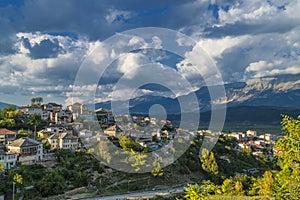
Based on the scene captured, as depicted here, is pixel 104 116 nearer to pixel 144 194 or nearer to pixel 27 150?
pixel 27 150


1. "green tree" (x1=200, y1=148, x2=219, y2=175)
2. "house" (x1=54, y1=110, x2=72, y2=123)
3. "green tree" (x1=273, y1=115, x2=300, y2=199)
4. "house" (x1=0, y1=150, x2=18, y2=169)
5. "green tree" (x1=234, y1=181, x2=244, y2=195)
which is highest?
"house" (x1=54, y1=110, x2=72, y2=123)

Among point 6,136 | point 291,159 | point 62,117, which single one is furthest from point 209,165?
point 291,159

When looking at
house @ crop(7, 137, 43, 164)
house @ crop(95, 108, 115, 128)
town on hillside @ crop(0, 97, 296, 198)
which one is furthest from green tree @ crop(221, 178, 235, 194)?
house @ crop(95, 108, 115, 128)

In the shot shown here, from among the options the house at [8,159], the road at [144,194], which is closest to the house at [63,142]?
the house at [8,159]

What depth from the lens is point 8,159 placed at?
2103cm

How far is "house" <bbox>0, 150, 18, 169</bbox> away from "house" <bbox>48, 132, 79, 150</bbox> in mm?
5691

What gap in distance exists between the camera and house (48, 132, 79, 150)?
27.1 meters

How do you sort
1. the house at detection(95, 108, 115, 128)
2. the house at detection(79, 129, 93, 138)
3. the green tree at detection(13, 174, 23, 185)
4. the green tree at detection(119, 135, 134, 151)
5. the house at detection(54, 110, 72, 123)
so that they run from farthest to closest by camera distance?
the house at detection(95, 108, 115, 128), the house at detection(54, 110, 72, 123), the house at detection(79, 129, 93, 138), the green tree at detection(119, 135, 134, 151), the green tree at detection(13, 174, 23, 185)

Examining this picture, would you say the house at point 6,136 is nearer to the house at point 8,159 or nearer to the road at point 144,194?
the house at point 8,159

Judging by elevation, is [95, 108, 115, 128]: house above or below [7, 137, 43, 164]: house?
above

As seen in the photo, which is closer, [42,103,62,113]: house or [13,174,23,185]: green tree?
[13,174,23,185]: green tree

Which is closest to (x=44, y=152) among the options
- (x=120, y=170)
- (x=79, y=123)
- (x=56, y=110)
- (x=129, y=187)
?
(x=120, y=170)

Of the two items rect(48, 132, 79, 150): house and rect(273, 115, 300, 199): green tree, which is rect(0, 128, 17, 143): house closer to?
rect(48, 132, 79, 150): house

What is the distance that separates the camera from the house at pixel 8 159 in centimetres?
2066
